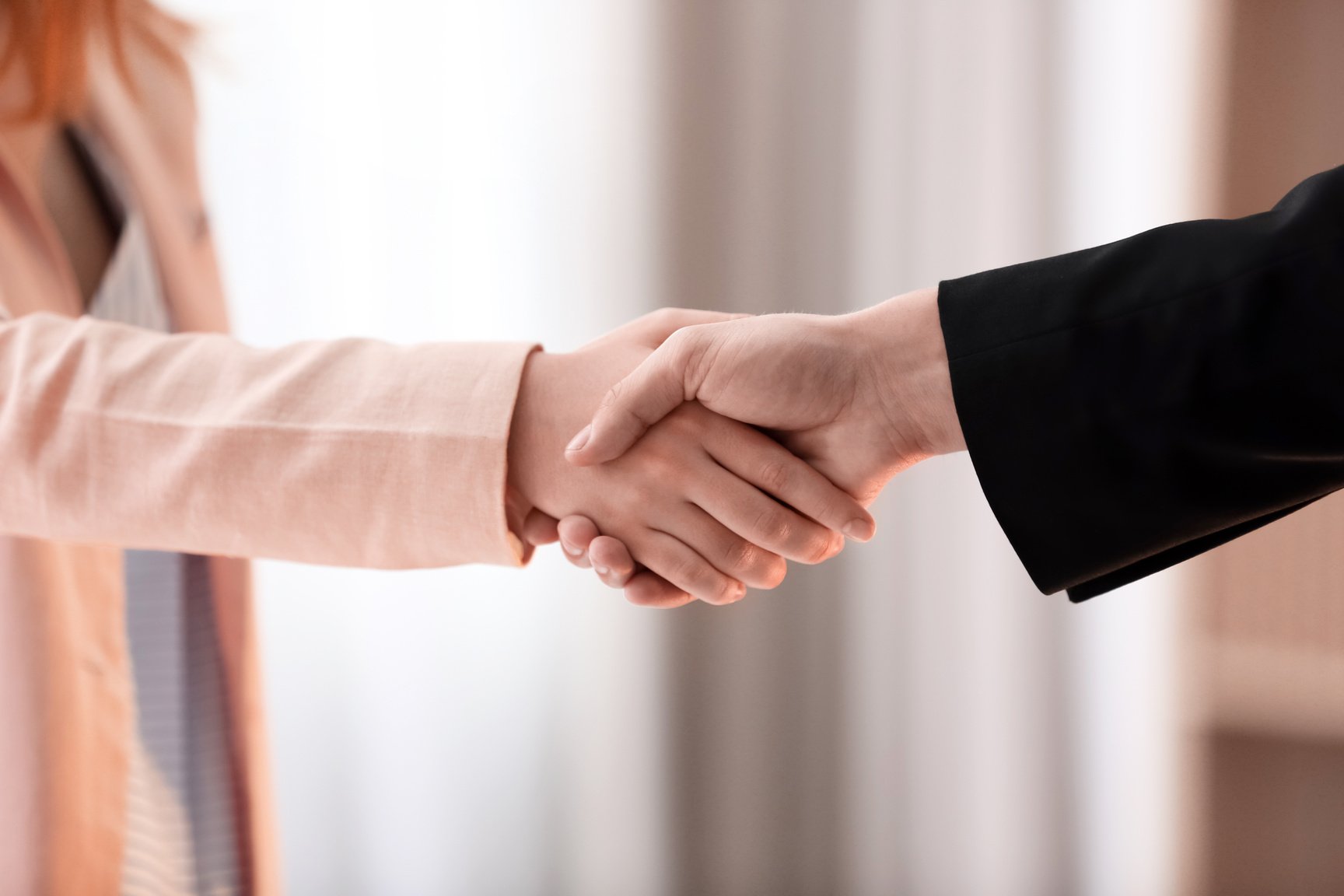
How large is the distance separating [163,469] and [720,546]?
0.46 m

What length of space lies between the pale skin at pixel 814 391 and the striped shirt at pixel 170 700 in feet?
1.46

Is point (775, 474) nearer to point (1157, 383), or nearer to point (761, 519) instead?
point (761, 519)

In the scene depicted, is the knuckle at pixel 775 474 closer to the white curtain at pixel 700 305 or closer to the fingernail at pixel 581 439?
the fingernail at pixel 581 439

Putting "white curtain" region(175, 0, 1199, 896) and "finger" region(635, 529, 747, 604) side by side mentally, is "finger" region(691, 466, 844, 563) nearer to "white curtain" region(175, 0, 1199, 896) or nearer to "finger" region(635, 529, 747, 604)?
"finger" region(635, 529, 747, 604)

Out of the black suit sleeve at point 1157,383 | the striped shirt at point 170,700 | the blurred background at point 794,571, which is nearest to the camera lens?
the black suit sleeve at point 1157,383

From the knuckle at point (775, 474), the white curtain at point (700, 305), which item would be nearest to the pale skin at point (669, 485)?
the knuckle at point (775, 474)

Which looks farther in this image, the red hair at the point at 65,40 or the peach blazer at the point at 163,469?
the red hair at the point at 65,40

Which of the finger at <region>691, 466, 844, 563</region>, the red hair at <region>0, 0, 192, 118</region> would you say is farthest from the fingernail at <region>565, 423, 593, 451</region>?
the red hair at <region>0, 0, 192, 118</region>

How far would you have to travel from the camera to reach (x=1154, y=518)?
0.59 m

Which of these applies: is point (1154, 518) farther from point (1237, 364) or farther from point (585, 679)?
point (585, 679)

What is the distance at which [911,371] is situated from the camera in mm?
672

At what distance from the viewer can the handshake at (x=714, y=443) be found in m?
0.71

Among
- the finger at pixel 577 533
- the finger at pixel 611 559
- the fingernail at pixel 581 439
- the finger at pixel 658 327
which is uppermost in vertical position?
the finger at pixel 658 327

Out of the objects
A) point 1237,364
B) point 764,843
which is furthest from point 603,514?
point 764,843
